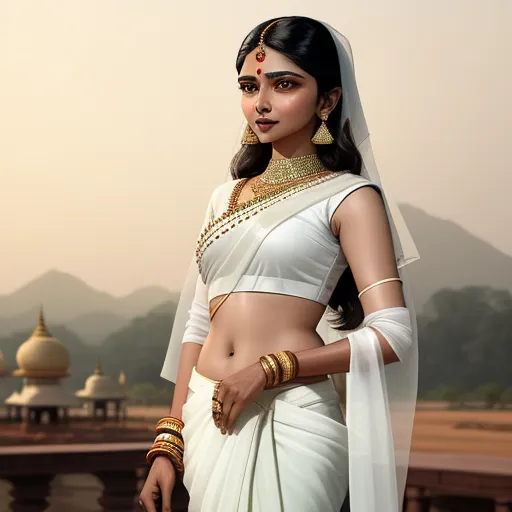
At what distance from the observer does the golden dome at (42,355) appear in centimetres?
536

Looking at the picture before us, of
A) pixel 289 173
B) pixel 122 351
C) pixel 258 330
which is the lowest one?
pixel 122 351

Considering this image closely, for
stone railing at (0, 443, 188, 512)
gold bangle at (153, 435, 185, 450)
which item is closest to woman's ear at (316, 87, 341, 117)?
gold bangle at (153, 435, 185, 450)

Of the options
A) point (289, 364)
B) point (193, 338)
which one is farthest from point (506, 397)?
point (289, 364)

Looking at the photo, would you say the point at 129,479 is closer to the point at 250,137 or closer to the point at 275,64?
the point at 250,137

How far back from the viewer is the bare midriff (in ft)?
6.52

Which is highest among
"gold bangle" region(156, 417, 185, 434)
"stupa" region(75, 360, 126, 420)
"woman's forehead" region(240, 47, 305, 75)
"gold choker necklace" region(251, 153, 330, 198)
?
"woman's forehead" region(240, 47, 305, 75)

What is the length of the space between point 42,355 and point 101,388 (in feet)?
1.23

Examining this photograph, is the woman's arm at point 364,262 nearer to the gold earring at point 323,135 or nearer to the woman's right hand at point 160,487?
the gold earring at point 323,135

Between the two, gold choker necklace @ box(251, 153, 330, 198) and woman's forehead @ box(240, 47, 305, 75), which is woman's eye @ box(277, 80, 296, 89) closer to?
woman's forehead @ box(240, 47, 305, 75)

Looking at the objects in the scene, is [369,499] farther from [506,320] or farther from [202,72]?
[202,72]

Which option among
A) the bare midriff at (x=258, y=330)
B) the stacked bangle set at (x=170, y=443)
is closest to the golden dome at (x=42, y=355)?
the stacked bangle set at (x=170, y=443)

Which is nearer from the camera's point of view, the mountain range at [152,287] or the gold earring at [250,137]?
the gold earring at [250,137]

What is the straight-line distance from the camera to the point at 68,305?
554cm

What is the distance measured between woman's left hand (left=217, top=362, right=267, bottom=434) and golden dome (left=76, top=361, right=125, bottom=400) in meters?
3.55
